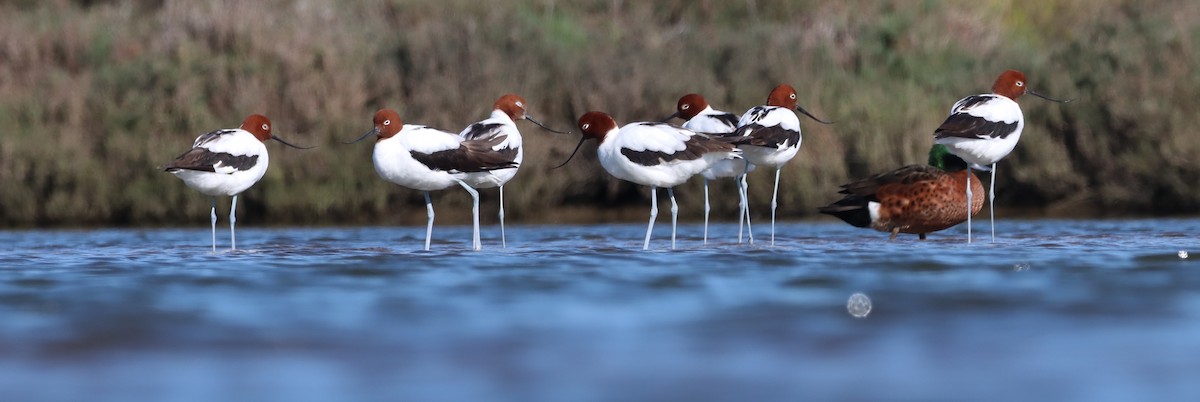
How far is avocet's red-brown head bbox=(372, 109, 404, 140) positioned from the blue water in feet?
3.70

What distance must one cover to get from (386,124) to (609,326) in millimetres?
5092

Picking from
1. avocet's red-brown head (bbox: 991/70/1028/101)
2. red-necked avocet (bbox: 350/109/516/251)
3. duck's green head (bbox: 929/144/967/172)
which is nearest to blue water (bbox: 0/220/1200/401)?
red-necked avocet (bbox: 350/109/516/251)

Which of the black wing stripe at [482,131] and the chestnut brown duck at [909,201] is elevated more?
the black wing stripe at [482,131]

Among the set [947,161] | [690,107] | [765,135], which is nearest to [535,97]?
[690,107]

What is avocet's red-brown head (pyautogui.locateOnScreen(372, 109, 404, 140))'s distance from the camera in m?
10.5

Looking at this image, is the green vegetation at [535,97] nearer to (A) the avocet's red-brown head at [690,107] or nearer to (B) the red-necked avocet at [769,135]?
(A) the avocet's red-brown head at [690,107]

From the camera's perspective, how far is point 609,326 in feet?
18.8

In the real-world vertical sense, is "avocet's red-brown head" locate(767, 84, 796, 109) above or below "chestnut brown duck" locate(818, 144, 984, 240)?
above

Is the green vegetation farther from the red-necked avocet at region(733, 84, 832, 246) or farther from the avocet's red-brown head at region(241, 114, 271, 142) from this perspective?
the red-necked avocet at region(733, 84, 832, 246)

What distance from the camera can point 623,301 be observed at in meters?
6.55

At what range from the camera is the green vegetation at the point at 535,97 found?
15227 millimetres

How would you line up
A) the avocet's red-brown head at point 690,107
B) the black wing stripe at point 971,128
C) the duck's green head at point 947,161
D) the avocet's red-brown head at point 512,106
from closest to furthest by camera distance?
the black wing stripe at point 971,128, the avocet's red-brown head at point 512,106, the duck's green head at point 947,161, the avocet's red-brown head at point 690,107

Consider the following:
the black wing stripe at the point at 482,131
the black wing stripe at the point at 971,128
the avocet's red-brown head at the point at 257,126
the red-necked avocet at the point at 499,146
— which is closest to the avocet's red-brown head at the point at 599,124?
the red-necked avocet at the point at 499,146

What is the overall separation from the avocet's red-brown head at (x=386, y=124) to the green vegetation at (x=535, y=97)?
15.1ft
